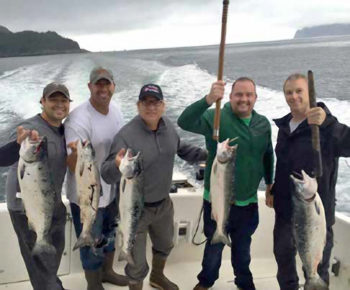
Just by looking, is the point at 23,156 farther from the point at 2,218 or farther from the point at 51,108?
the point at 2,218

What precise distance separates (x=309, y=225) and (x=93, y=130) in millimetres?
1806

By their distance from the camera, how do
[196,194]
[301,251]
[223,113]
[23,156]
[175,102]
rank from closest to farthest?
[23,156]
[301,251]
[223,113]
[196,194]
[175,102]

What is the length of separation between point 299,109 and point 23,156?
2093 mm

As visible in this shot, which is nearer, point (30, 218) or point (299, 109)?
point (30, 218)

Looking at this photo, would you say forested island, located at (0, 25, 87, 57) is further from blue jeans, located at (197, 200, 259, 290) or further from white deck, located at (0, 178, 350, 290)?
blue jeans, located at (197, 200, 259, 290)

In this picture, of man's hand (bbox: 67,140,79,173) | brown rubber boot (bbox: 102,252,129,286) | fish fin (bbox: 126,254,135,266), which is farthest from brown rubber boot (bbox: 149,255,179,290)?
man's hand (bbox: 67,140,79,173)

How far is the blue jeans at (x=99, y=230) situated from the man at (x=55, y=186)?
166 millimetres

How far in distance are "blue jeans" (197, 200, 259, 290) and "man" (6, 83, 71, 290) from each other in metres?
1.29

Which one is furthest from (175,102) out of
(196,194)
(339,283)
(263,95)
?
(339,283)

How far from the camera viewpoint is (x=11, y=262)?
12.9 feet

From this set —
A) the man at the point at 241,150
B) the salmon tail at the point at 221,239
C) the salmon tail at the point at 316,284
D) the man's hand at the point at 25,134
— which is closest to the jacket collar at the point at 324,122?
the man at the point at 241,150

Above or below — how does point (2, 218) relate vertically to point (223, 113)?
below

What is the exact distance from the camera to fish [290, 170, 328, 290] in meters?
2.77

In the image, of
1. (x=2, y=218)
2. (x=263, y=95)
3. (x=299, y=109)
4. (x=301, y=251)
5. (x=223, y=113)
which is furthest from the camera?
(x=263, y=95)
